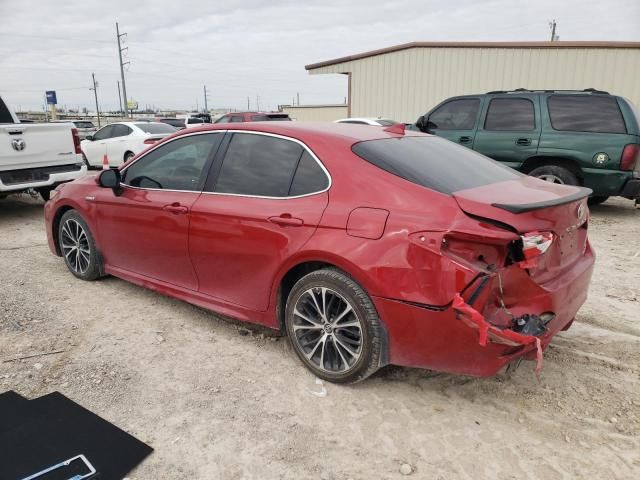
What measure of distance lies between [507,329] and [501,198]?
72cm

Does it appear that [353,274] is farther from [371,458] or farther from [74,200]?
[74,200]

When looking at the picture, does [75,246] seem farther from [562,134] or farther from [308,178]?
[562,134]

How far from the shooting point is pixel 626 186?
283 inches

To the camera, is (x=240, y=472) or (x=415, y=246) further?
(x=415, y=246)

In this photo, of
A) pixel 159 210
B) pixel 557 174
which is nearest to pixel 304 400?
pixel 159 210

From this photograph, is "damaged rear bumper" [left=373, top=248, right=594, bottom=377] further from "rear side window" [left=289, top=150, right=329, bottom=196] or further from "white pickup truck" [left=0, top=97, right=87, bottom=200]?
"white pickup truck" [left=0, top=97, right=87, bottom=200]

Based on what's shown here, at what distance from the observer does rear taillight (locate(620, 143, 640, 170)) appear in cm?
711

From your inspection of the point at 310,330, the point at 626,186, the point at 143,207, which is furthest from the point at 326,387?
the point at 626,186

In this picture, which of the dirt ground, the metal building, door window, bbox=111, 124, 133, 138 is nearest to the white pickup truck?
the dirt ground

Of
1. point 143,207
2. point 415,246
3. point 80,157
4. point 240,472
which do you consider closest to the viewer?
point 240,472

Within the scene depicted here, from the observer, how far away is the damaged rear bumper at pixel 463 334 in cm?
247

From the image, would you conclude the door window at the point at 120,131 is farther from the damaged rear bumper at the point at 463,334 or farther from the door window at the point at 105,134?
the damaged rear bumper at the point at 463,334

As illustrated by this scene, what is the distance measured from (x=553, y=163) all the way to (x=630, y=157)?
103 centimetres

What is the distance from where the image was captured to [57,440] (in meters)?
2.53
